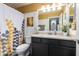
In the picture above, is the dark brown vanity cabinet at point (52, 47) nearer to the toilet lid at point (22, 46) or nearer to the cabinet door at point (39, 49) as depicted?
the cabinet door at point (39, 49)

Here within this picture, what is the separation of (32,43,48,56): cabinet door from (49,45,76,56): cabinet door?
76mm

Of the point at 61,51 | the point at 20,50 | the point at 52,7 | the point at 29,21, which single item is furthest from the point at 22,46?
the point at 52,7

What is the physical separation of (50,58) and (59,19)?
23.3 inches

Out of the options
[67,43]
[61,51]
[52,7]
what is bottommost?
[61,51]

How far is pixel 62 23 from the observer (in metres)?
2.10

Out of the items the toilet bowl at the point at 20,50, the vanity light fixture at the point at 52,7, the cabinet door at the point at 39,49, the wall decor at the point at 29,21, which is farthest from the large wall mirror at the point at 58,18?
the toilet bowl at the point at 20,50

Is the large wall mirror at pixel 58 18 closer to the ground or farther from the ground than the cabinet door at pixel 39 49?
farther from the ground

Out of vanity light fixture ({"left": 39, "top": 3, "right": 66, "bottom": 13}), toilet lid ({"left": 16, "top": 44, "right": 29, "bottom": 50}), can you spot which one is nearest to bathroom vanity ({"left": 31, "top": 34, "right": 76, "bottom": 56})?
toilet lid ({"left": 16, "top": 44, "right": 29, "bottom": 50})

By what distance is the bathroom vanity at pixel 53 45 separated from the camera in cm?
206

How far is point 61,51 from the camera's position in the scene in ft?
6.89

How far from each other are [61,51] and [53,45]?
0.15 metres

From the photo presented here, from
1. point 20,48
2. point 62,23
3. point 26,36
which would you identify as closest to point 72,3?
point 62,23

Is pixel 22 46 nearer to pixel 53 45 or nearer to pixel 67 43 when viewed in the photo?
pixel 53 45

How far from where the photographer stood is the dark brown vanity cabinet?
2064 mm
